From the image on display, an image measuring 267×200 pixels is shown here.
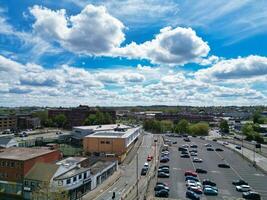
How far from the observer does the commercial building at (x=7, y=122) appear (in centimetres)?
12072

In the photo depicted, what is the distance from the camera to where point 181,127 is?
113500 mm

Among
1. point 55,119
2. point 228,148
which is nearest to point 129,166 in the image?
point 228,148

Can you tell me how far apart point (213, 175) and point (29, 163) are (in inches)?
1004

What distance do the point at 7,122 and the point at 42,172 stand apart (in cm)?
9407

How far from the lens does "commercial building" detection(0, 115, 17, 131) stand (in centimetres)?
12072

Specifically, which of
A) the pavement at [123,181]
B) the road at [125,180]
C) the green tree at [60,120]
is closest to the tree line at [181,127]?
the green tree at [60,120]

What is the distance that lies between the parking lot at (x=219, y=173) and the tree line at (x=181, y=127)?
4032 cm

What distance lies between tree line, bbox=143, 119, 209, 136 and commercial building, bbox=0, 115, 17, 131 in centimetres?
5233

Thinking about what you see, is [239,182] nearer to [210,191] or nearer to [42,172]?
[210,191]

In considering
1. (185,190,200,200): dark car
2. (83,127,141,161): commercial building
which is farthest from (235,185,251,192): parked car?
(83,127,141,161): commercial building

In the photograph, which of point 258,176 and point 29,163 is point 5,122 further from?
point 258,176

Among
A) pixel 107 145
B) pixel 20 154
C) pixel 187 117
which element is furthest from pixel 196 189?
pixel 187 117

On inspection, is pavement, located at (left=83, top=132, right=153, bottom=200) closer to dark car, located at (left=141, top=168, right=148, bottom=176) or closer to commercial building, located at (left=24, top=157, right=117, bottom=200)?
dark car, located at (left=141, top=168, right=148, bottom=176)

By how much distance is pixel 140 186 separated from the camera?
39812 millimetres
